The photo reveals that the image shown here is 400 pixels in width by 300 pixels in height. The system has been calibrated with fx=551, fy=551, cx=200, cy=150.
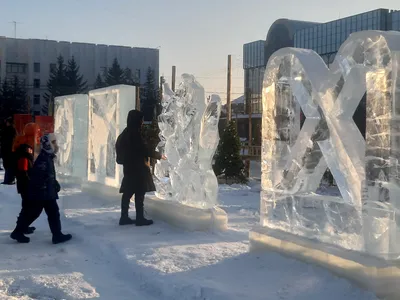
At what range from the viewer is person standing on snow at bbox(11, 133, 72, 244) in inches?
265

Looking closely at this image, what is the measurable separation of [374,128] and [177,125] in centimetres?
437

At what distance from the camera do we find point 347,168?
4.94 m

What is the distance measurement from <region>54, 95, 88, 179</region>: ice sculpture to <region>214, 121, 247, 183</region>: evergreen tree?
4149 millimetres

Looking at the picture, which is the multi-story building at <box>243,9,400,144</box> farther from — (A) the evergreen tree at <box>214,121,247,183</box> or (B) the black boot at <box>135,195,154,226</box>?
(B) the black boot at <box>135,195,154,226</box>

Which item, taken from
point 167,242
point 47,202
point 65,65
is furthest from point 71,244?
point 65,65

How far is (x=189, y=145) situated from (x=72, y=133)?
6.50 metres

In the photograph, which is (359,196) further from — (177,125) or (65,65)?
(65,65)

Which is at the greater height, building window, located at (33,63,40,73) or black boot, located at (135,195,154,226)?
building window, located at (33,63,40,73)

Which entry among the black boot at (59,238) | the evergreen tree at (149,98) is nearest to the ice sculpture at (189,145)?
the black boot at (59,238)

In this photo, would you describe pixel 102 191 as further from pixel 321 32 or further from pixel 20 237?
pixel 321 32

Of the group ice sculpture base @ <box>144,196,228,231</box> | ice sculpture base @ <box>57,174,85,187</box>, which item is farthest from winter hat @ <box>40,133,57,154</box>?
ice sculpture base @ <box>57,174,85,187</box>

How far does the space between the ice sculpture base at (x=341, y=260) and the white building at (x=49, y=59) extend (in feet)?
185

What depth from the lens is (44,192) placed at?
22.2 ft

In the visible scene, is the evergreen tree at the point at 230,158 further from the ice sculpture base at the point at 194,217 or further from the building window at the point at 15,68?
the building window at the point at 15,68
